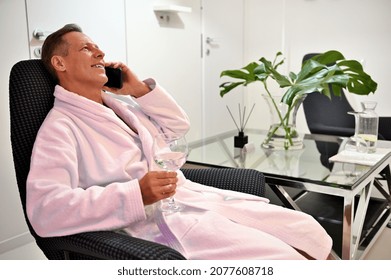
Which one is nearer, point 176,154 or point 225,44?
point 176,154

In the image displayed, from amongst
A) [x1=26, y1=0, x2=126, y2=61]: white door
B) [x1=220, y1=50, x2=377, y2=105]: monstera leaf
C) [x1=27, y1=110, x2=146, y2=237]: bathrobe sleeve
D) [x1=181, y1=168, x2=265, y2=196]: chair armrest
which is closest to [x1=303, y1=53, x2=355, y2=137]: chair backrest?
[x1=220, y1=50, x2=377, y2=105]: monstera leaf

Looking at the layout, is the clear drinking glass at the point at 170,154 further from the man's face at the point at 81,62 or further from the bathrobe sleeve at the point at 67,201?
the man's face at the point at 81,62

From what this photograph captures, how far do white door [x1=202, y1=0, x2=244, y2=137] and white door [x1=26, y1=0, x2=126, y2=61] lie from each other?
3.56ft

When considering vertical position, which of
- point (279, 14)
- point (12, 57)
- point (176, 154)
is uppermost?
point (279, 14)

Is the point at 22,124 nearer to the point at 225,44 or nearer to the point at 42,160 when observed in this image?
the point at 42,160

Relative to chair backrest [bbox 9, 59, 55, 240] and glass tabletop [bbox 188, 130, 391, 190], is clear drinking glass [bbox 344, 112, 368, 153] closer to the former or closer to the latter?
glass tabletop [bbox 188, 130, 391, 190]

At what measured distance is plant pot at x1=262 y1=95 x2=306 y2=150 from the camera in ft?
7.13

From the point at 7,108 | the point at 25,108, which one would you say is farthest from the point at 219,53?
the point at 25,108

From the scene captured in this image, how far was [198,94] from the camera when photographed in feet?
12.0

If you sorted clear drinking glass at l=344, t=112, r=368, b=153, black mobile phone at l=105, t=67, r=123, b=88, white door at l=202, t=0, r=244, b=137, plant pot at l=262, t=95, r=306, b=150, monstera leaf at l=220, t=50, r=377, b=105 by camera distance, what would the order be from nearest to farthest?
black mobile phone at l=105, t=67, r=123, b=88 < monstera leaf at l=220, t=50, r=377, b=105 < clear drinking glass at l=344, t=112, r=368, b=153 < plant pot at l=262, t=95, r=306, b=150 < white door at l=202, t=0, r=244, b=137

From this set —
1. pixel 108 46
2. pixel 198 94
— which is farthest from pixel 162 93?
pixel 198 94

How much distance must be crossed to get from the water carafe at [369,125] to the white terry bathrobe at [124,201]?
0.90m

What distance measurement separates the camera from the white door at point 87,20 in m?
2.18
